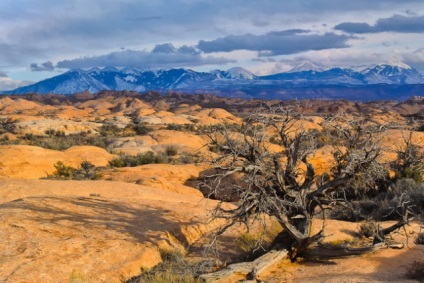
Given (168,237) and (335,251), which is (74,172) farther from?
(335,251)

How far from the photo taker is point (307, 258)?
9.16 m

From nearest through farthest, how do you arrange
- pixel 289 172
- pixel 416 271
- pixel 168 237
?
pixel 416 271 → pixel 289 172 → pixel 168 237

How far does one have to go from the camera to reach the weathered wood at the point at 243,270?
7.67 meters

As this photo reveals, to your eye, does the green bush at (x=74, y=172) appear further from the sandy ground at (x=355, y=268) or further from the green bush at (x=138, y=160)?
the sandy ground at (x=355, y=268)

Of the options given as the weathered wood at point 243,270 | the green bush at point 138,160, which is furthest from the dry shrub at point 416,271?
the green bush at point 138,160

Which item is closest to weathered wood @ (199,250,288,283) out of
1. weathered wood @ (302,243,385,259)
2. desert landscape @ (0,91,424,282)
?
desert landscape @ (0,91,424,282)

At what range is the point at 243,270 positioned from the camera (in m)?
8.06

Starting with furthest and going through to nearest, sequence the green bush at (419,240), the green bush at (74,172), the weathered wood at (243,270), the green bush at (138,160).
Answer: the green bush at (138,160) < the green bush at (74,172) < the green bush at (419,240) < the weathered wood at (243,270)

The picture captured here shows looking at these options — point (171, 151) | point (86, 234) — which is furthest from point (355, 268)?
point (171, 151)

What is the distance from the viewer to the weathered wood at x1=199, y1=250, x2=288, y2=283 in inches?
302

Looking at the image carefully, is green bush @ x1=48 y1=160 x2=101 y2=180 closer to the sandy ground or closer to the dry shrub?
the sandy ground

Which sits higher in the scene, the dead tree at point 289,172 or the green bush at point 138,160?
the dead tree at point 289,172

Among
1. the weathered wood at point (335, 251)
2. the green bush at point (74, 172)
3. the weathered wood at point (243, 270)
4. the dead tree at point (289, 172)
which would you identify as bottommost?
the weathered wood at point (335, 251)

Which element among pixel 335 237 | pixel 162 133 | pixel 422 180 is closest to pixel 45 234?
pixel 335 237
